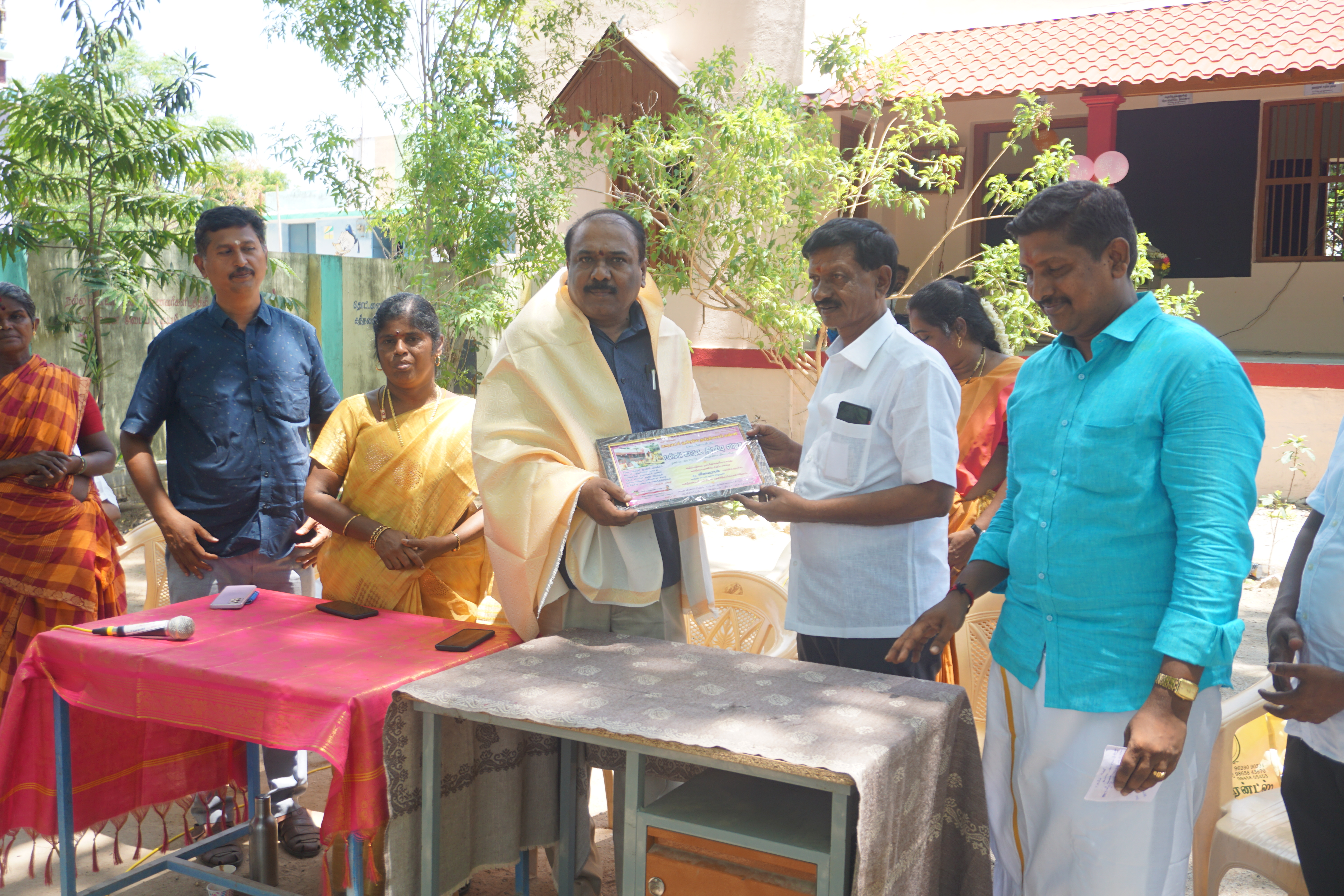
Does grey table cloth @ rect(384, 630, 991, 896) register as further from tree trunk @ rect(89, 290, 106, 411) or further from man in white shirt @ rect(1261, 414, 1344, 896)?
tree trunk @ rect(89, 290, 106, 411)

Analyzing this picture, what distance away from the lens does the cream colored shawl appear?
8.83 feet

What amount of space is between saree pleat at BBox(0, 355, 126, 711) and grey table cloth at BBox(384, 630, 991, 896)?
89.2 inches

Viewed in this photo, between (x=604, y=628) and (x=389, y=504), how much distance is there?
0.89 metres

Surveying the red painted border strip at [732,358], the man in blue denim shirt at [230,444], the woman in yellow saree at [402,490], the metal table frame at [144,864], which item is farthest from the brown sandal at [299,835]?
the red painted border strip at [732,358]

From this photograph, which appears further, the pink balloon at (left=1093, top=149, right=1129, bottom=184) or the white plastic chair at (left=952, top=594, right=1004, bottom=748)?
the pink balloon at (left=1093, top=149, right=1129, bottom=184)

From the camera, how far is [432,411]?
3.44 meters

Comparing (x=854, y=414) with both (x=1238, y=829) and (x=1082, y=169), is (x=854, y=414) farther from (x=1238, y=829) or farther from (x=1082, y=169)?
(x=1082, y=169)

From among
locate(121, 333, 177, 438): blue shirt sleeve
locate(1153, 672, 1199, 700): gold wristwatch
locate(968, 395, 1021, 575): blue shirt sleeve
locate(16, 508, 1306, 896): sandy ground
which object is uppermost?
locate(121, 333, 177, 438): blue shirt sleeve

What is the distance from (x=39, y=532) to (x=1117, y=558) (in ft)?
12.6

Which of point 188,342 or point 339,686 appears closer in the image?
point 339,686

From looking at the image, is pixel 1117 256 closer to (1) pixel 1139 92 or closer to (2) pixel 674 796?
(2) pixel 674 796

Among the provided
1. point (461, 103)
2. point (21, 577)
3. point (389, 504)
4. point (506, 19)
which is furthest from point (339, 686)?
point (506, 19)

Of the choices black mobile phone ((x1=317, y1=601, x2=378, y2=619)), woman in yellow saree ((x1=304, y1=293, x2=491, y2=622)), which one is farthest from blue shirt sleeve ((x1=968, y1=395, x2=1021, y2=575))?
black mobile phone ((x1=317, y1=601, x2=378, y2=619))

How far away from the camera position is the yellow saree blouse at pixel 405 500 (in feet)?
10.9
